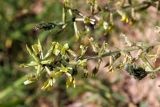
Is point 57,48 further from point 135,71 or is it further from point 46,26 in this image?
point 135,71

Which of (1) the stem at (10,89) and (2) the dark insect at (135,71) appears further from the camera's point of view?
(1) the stem at (10,89)

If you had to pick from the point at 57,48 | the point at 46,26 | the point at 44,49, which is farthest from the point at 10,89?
the point at 57,48

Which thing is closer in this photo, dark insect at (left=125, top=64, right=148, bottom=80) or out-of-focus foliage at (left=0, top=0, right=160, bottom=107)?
dark insect at (left=125, top=64, right=148, bottom=80)

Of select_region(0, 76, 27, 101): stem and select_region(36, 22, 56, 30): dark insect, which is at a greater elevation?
select_region(36, 22, 56, 30): dark insect

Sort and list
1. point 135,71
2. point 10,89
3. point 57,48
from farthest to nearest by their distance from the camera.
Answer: point 10,89, point 135,71, point 57,48

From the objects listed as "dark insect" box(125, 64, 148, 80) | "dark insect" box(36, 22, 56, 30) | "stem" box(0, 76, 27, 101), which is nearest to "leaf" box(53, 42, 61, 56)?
"dark insect" box(36, 22, 56, 30)

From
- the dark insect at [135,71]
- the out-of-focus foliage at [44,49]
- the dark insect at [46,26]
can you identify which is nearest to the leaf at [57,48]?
the dark insect at [46,26]

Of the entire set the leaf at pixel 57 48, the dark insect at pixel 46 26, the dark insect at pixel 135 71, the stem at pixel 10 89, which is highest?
the dark insect at pixel 46 26

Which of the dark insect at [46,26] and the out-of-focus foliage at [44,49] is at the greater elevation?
the dark insect at [46,26]

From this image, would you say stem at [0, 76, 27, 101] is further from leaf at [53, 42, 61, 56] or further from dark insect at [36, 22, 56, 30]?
leaf at [53, 42, 61, 56]

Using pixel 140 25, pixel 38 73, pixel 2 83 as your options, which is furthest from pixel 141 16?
pixel 38 73

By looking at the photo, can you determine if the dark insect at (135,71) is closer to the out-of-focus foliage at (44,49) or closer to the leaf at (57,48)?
the leaf at (57,48)

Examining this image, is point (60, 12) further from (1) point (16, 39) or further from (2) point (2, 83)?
(2) point (2, 83)
